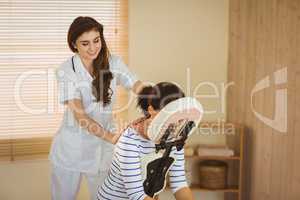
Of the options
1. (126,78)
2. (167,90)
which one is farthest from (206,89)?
(167,90)

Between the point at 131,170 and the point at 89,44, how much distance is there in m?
0.86

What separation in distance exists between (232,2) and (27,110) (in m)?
1.55

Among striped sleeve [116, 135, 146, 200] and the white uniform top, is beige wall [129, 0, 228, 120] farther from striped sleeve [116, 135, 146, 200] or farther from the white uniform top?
striped sleeve [116, 135, 146, 200]

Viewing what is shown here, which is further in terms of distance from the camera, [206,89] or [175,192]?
[206,89]

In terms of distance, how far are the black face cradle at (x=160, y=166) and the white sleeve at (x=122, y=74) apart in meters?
0.87

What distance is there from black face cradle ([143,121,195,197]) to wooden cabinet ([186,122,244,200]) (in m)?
1.58

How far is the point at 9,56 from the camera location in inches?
124

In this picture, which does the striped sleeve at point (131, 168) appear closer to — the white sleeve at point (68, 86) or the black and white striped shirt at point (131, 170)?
the black and white striped shirt at point (131, 170)

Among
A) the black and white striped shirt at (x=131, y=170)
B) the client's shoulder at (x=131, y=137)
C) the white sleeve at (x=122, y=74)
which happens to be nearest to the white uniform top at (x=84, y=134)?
the white sleeve at (x=122, y=74)

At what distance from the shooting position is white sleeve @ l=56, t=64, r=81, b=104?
249 cm

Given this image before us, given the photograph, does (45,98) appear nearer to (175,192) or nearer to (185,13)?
(185,13)

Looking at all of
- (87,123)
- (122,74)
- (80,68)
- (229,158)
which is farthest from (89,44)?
(229,158)

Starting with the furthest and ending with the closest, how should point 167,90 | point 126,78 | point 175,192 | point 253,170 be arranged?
point 253,170 → point 126,78 → point 175,192 → point 167,90

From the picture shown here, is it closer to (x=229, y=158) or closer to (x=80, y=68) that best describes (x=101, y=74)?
(x=80, y=68)
